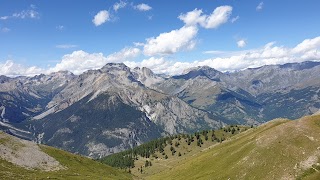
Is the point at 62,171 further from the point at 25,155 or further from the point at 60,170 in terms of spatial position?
the point at 25,155

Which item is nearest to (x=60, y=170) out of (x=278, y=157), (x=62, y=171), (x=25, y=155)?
(x=62, y=171)

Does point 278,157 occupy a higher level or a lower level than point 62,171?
higher

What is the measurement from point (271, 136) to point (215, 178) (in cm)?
2625

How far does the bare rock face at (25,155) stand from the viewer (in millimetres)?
127562

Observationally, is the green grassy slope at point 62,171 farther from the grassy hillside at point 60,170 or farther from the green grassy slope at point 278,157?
the green grassy slope at point 278,157

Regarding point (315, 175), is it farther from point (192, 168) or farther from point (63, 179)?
point (63, 179)

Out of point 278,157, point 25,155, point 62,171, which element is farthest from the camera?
point 25,155

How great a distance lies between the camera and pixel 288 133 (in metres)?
120

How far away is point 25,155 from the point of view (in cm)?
13462

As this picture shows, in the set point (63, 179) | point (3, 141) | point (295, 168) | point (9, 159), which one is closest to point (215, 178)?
point (295, 168)

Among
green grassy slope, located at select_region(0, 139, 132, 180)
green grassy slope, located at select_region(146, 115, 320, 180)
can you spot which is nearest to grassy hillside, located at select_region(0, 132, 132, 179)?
green grassy slope, located at select_region(0, 139, 132, 180)

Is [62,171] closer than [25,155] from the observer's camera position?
Yes

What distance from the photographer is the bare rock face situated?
128 meters

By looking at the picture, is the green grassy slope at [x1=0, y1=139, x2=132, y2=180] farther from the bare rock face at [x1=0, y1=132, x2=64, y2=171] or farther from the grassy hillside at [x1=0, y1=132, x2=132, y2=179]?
the bare rock face at [x1=0, y1=132, x2=64, y2=171]
